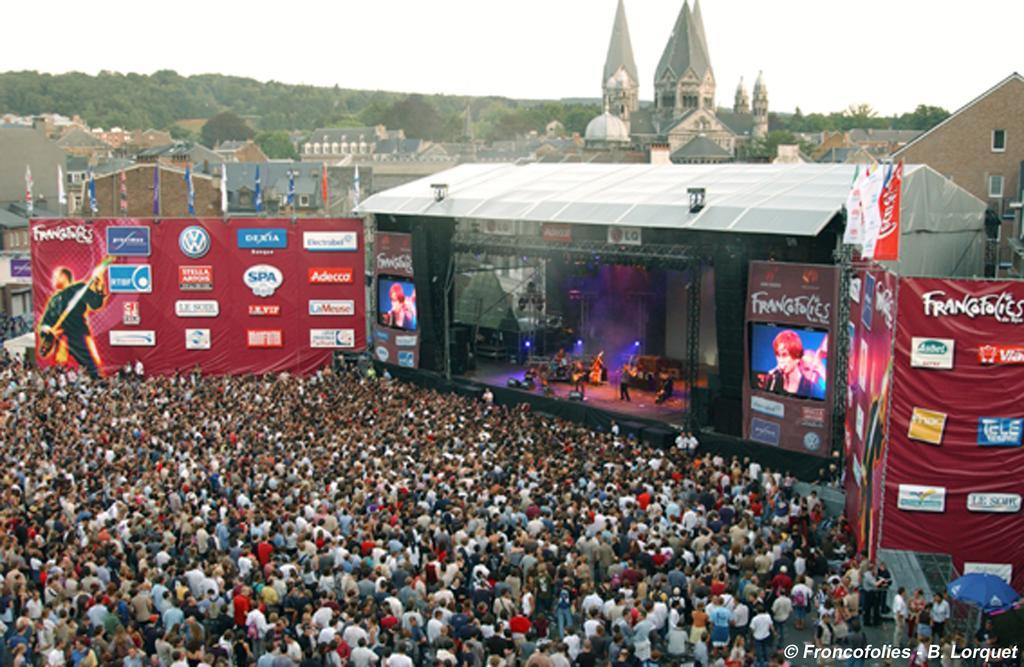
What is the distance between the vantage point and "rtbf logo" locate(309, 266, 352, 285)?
34250 mm

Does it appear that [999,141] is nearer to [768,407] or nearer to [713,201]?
[713,201]

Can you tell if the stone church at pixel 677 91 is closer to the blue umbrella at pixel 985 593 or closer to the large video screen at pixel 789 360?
the large video screen at pixel 789 360

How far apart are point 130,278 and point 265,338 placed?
15.8 feet

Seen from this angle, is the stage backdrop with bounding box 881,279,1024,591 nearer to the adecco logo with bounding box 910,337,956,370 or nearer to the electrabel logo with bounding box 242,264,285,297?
the adecco logo with bounding box 910,337,956,370

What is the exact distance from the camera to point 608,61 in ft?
515

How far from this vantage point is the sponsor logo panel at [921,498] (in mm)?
15922

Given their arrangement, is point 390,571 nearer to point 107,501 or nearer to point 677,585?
point 677,585

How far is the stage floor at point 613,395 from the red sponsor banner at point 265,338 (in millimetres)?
6509

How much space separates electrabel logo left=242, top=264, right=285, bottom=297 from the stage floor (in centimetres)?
713

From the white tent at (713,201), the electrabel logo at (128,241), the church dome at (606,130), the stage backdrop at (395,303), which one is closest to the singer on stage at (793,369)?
the white tent at (713,201)

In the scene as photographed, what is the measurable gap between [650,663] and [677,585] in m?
1.91

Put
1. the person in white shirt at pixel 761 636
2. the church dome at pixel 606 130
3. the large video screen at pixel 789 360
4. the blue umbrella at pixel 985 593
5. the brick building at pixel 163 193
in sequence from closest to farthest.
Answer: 1. the person in white shirt at pixel 761 636
2. the blue umbrella at pixel 985 593
3. the large video screen at pixel 789 360
4. the brick building at pixel 163 193
5. the church dome at pixel 606 130

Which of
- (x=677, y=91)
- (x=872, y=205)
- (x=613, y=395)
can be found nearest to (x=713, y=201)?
(x=613, y=395)

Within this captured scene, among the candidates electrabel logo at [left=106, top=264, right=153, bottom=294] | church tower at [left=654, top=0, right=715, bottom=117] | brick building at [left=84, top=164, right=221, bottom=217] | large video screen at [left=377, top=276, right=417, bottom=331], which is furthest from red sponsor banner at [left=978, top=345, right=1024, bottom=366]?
church tower at [left=654, top=0, right=715, bottom=117]
